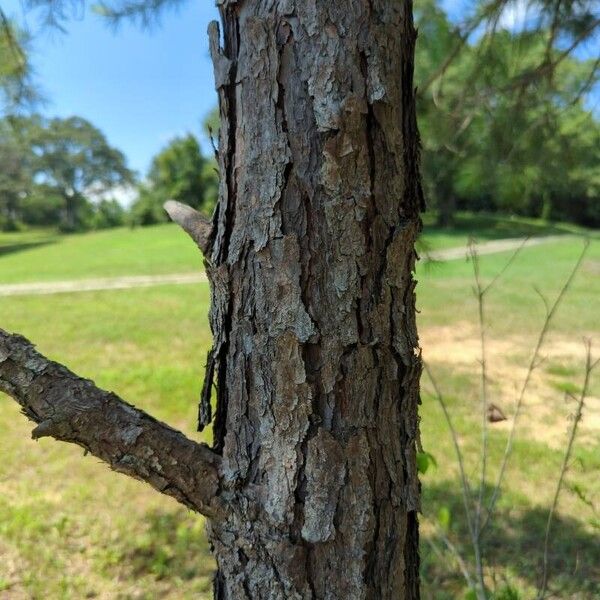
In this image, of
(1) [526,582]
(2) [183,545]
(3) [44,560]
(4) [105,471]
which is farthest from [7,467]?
(1) [526,582]

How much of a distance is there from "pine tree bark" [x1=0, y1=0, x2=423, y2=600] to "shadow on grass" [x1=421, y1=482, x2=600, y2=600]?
1.55 m

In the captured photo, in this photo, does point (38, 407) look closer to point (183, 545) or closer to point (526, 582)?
point (183, 545)

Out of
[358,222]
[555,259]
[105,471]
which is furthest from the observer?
[555,259]

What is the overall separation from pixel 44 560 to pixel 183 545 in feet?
2.02

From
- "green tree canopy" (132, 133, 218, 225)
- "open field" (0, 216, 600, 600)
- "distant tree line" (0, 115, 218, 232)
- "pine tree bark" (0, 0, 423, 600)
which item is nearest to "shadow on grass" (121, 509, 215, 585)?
"open field" (0, 216, 600, 600)

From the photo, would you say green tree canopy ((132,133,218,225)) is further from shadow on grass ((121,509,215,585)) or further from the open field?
shadow on grass ((121,509,215,585))

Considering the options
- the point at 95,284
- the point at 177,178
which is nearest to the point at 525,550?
the point at 95,284

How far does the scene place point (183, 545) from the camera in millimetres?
2715

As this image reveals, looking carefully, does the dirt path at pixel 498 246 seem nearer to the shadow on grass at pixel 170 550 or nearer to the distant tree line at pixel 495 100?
the distant tree line at pixel 495 100

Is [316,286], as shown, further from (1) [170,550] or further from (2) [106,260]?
(2) [106,260]

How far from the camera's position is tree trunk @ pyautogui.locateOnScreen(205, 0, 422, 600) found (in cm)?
89

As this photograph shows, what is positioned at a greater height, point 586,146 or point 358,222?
point 586,146

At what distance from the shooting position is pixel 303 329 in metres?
0.91

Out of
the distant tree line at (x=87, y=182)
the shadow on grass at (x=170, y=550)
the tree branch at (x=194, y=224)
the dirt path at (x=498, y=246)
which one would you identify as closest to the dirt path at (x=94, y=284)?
the dirt path at (x=498, y=246)
